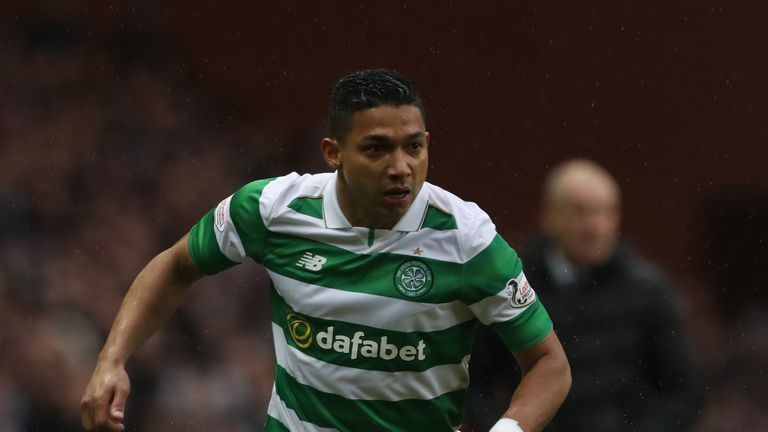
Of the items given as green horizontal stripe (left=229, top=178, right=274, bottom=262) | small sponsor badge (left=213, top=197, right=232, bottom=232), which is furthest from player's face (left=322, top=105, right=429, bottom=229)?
small sponsor badge (left=213, top=197, right=232, bottom=232)

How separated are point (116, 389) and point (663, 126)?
708 centimetres

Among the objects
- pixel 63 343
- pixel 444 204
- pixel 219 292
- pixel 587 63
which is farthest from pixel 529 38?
pixel 444 204

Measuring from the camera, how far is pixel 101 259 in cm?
941

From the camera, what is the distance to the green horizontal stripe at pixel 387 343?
4.51 metres

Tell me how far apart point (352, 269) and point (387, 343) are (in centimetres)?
23

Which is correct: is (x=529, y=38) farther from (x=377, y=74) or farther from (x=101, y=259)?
(x=377, y=74)

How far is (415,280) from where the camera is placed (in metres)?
4.50

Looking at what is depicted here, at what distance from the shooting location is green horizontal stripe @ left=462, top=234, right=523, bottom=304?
443 centimetres

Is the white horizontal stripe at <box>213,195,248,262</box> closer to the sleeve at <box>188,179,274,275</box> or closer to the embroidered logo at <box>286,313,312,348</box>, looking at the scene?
the sleeve at <box>188,179,274,275</box>

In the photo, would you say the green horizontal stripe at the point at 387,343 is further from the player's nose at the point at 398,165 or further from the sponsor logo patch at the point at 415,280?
the player's nose at the point at 398,165

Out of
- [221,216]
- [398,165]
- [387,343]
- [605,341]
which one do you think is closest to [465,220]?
[398,165]

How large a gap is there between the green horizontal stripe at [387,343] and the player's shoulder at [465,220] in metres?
0.24

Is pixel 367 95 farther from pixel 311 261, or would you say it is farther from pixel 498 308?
pixel 498 308

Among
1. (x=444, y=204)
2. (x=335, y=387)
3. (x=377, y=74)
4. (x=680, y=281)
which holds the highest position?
(x=377, y=74)
